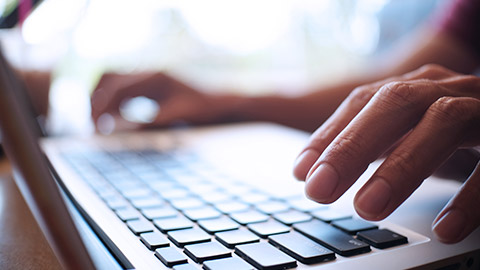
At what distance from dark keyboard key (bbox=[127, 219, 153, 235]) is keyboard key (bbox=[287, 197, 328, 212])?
0.12 meters

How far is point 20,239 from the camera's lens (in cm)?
34

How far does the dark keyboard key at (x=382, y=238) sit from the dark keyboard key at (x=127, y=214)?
0.55ft

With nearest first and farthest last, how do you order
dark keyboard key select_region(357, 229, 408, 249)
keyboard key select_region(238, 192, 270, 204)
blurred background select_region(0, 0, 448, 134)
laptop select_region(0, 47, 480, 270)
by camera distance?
laptop select_region(0, 47, 480, 270) < dark keyboard key select_region(357, 229, 408, 249) < keyboard key select_region(238, 192, 270, 204) < blurred background select_region(0, 0, 448, 134)

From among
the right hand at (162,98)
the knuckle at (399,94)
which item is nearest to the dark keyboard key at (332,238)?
the knuckle at (399,94)

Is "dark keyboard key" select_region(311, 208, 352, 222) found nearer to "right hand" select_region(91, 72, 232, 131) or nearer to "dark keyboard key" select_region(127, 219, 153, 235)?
"dark keyboard key" select_region(127, 219, 153, 235)

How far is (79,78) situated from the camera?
1.47 meters

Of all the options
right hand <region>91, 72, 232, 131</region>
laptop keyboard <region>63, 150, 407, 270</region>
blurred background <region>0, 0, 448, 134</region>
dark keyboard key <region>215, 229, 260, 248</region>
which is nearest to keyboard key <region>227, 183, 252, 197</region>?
laptop keyboard <region>63, 150, 407, 270</region>

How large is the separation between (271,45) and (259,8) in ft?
0.56

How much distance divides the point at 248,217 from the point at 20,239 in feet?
0.58

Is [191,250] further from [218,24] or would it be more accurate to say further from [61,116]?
[218,24]

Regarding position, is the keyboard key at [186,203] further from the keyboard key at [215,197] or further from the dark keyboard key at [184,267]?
the dark keyboard key at [184,267]

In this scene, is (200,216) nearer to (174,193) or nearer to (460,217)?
(174,193)

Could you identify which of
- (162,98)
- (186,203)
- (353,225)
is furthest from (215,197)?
(162,98)

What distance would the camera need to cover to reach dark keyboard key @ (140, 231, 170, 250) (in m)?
0.29
